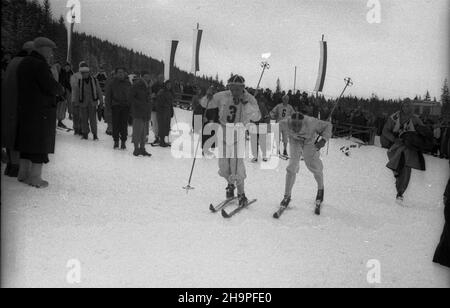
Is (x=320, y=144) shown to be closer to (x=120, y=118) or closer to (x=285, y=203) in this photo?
(x=285, y=203)

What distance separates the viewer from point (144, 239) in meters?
4.37

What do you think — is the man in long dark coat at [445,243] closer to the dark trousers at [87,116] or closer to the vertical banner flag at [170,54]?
the dark trousers at [87,116]

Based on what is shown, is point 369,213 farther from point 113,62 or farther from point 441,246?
point 113,62

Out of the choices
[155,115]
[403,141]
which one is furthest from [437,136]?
[155,115]

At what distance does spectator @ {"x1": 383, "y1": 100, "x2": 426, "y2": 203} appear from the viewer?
285 inches

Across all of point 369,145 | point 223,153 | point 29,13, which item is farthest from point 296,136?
point 29,13

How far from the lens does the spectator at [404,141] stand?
725 cm

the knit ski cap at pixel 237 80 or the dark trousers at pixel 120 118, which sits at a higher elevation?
the knit ski cap at pixel 237 80

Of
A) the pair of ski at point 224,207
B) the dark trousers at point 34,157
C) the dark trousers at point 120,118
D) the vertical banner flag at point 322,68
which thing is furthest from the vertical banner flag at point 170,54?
the dark trousers at point 34,157

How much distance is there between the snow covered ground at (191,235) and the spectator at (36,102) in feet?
2.31

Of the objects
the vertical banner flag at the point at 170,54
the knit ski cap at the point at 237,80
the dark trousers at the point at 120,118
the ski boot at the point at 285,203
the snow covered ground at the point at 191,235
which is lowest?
the snow covered ground at the point at 191,235

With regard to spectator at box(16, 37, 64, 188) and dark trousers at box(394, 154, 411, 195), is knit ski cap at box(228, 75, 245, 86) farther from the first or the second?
dark trousers at box(394, 154, 411, 195)

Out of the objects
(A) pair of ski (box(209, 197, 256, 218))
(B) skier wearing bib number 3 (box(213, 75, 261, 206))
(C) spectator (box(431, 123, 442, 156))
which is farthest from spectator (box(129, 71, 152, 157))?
(C) spectator (box(431, 123, 442, 156))
